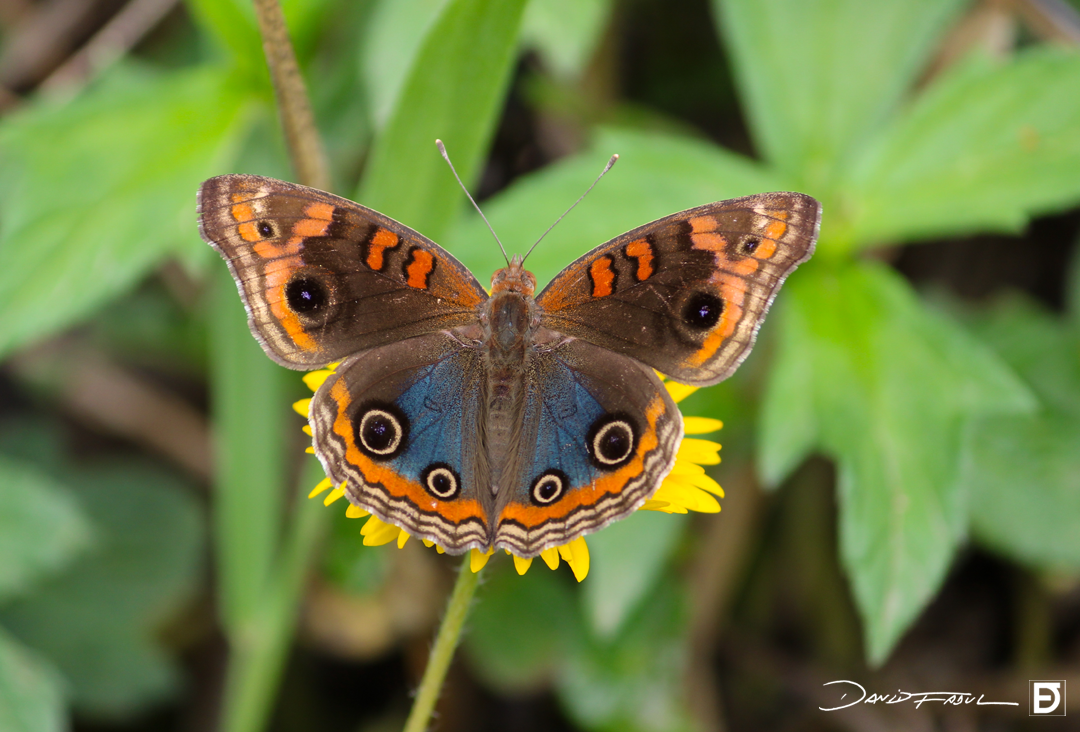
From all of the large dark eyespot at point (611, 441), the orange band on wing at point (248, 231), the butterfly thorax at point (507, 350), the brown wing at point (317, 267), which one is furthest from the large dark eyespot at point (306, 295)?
the large dark eyespot at point (611, 441)

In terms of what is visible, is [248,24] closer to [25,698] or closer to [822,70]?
[822,70]

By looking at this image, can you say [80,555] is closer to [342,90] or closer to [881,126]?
[342,90]

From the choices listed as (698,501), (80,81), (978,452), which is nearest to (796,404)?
(698,501)

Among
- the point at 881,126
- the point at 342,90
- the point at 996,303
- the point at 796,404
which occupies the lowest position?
the point at 796,404

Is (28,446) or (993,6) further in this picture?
(28,446)

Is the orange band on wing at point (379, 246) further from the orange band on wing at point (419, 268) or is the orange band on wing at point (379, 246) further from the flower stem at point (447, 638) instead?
the flower stem at point (447, 638)

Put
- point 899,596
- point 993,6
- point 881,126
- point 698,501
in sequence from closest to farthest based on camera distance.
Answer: point 698,501
point 899,596
point 881,126
point 993,6

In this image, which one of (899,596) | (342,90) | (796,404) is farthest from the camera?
(342,90)
